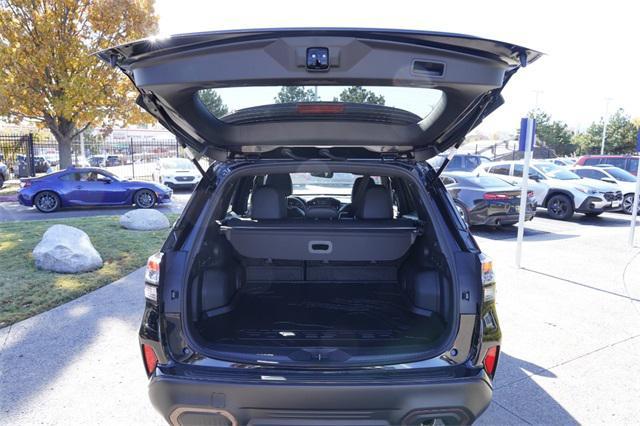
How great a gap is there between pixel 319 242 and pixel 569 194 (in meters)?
10.8

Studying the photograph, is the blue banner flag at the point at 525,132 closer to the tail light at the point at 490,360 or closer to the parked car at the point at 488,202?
the parked car at the point at 488,202

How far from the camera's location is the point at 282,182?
3.84 meters

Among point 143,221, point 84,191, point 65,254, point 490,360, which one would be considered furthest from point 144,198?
point 490,360

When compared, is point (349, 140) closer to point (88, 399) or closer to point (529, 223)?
point (88, 399)

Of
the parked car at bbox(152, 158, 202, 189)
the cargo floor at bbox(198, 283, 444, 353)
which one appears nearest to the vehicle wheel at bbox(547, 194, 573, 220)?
the cargo floor at bbox(198, 283, 444, 353)

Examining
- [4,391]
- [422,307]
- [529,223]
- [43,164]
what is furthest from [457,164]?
[43,164]

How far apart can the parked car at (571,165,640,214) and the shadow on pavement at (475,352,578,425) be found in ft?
38.6

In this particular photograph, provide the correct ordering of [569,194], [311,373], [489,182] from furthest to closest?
[569,194] < [489,182] < [311,373]

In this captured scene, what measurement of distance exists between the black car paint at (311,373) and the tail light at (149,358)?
34mm

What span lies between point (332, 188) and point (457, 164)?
1208 cm

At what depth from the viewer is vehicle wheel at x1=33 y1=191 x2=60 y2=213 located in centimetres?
1162

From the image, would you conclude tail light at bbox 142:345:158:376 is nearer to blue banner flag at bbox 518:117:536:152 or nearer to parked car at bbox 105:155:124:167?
blue banner flag at bbox 518:117:536:152

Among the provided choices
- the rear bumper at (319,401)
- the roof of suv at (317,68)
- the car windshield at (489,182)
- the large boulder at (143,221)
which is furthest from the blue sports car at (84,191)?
the rear bumper at (319,401)

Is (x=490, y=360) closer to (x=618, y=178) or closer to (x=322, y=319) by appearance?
(x=322, y=319)
